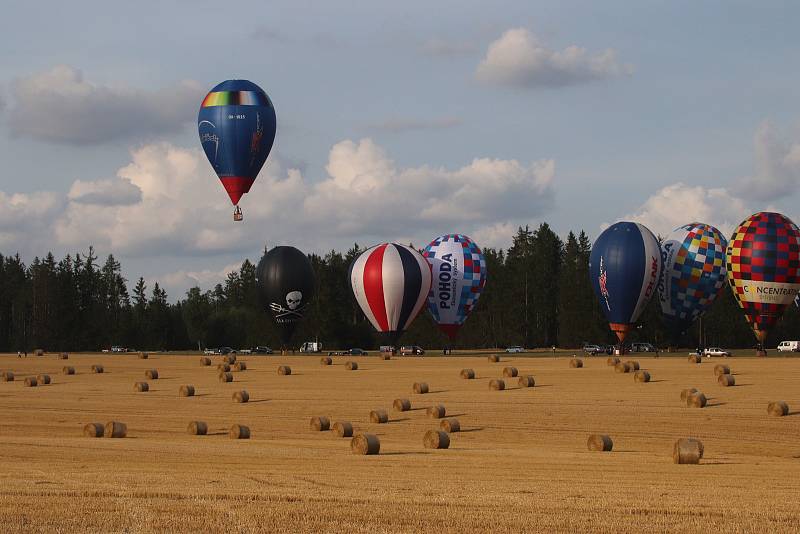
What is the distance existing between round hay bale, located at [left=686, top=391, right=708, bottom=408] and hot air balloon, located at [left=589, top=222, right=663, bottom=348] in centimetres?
3924

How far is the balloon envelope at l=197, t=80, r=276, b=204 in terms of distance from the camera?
2771 inches

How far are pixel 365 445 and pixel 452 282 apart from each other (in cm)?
6225

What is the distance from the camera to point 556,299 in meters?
149

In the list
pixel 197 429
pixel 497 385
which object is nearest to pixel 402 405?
pixel 497 385

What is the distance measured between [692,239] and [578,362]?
98.5ft

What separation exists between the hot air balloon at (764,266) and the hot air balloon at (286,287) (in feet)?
105

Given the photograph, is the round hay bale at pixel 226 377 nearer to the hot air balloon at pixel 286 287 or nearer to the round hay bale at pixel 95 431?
the round hay bale at pixel 95 431

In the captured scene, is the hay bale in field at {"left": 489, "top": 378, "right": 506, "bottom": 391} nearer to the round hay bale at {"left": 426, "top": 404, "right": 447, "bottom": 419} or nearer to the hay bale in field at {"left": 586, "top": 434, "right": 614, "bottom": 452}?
the round hay bale at {"left": 426, "top": 404, "right": 447, "bottom": 419}

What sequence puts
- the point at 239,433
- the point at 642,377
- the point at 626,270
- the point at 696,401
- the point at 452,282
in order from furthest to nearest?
the point at 452,282 < the point at 626,270 < the point at 642,377 < the point at 696,401 < the point at 239,433

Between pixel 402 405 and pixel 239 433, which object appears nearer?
pixel 239 433

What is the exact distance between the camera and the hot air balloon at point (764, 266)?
7912cm

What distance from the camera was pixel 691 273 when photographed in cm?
8931

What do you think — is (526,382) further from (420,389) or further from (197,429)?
(197,429)

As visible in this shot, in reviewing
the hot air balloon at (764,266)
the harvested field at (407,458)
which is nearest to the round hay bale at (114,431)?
the harvested field at (407,458)
